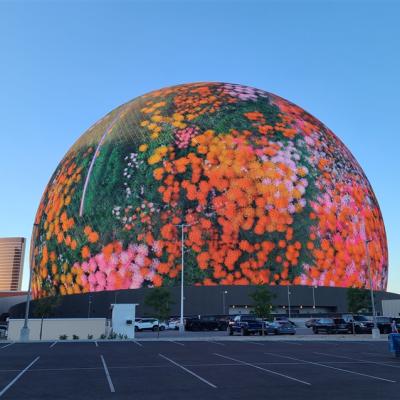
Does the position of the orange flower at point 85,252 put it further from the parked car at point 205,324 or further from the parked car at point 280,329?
the parked car at point 280,329

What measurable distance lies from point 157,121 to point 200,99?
6.47m

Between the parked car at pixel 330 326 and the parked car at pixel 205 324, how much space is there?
34.4 feet

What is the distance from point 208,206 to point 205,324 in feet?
41.6

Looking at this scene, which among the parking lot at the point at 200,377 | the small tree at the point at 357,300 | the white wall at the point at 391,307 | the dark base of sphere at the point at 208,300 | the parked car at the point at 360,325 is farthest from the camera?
the white wall at the point at 391,307

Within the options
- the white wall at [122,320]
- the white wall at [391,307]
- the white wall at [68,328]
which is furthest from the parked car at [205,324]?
the white wall at [391,307]

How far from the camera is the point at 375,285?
58.1 meters

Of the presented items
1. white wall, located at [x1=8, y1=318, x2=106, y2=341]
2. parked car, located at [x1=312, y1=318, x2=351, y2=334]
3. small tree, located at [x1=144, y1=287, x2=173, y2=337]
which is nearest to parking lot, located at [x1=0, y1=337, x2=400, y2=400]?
white wall, located at [x1=8, y1=318, x2=106, y2=341]

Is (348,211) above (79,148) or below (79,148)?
below

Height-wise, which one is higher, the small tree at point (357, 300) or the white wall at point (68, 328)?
the small tree at point (357, 300)

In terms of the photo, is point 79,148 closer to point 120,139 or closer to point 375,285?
point 120,139

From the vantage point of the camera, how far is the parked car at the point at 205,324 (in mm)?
43906

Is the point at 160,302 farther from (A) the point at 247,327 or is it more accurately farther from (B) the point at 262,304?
(B) the point at 262,304

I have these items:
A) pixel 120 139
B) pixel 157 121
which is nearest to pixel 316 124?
pixel 157 121

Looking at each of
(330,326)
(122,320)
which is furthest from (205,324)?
(122,320)
